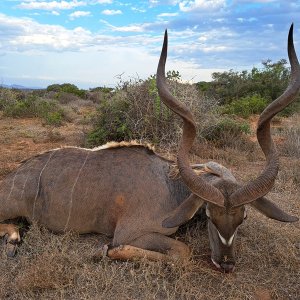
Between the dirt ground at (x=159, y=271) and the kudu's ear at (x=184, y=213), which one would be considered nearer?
the dirt ground at (x=159, y=271)

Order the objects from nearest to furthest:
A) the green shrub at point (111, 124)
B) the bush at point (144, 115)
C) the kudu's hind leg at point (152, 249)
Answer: the kudu's hind leg at point (152, 249) → the bush at point (144, 115) → the green shrub at point (111, 124)

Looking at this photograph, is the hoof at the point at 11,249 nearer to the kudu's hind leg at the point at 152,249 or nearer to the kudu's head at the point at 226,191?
the kudu's hind leg at the point at 152,249

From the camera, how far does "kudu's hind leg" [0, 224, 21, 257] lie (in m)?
4.54

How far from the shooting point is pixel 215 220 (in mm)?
3947

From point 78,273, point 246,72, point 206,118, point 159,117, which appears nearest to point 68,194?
point 78,273

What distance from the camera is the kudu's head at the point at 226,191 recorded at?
12.6 feet

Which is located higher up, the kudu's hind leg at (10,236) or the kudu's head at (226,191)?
the kudu's head at (226,191)

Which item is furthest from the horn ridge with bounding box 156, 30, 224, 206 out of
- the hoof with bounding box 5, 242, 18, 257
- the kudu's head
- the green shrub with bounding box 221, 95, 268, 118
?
the green shrub with bounding box 221, 95, 268, 118

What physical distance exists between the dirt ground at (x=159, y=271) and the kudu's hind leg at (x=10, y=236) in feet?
0.28

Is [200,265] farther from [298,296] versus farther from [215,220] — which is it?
[298,296]

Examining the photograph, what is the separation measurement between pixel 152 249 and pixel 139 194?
598 millimetres

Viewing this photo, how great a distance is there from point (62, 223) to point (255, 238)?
2.13 metres

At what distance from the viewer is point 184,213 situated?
4.10 metres

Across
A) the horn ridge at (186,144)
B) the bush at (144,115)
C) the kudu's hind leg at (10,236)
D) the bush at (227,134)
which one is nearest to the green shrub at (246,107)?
the bush at (227,134)
